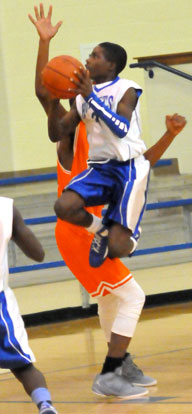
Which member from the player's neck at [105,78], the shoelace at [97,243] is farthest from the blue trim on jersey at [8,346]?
the player's neck at [105,78]

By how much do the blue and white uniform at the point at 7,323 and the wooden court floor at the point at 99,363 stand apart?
24.4 inches

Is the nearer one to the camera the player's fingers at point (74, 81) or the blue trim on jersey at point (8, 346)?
the blue trim on jersey at point (8, 346)

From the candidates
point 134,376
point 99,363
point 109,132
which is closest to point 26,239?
point 109,132

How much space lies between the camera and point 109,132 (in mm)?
4441

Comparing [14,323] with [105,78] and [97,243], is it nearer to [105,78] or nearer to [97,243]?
[97,243]

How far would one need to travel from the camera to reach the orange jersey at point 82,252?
15.2 feet

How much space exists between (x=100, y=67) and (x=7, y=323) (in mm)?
1544

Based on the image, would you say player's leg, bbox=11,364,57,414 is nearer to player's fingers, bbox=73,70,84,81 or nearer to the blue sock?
the blue sock

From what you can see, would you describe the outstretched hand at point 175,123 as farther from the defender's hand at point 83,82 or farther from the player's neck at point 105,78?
the defender's hand at point 83,82

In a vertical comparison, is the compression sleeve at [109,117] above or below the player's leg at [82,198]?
above

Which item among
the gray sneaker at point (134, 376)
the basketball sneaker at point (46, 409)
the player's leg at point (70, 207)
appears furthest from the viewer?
the gray sneaker at point (134, 376)

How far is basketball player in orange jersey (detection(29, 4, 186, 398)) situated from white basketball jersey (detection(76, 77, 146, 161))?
17 centimetres

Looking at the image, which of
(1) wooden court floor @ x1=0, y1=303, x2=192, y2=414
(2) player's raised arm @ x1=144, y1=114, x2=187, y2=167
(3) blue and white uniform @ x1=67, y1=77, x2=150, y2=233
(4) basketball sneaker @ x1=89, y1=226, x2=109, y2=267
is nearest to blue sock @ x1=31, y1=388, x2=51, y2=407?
(1) wooden court floor @ x1=0, y1=303, x2=192, y2=414

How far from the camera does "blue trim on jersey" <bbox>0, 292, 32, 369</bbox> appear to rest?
3.68 meters
